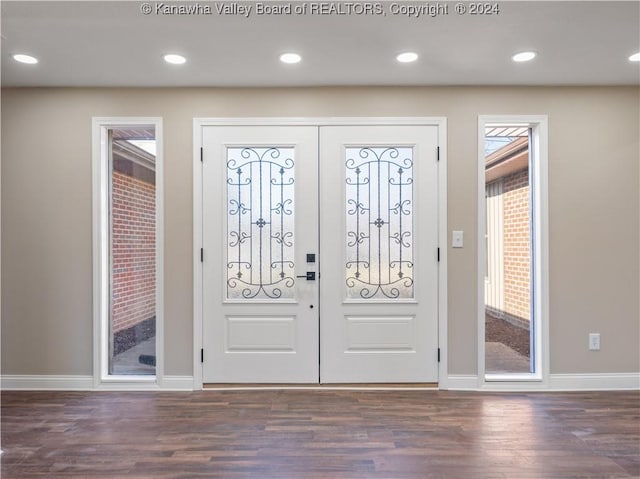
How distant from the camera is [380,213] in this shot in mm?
2971

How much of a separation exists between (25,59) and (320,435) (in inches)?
121

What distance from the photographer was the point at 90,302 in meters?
2.96

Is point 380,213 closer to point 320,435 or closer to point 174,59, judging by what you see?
point 320,435

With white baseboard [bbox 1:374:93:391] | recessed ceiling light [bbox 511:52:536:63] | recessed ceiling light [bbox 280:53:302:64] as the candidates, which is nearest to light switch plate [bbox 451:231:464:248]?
recessed ceiling light [bbox 511:52:536:63]

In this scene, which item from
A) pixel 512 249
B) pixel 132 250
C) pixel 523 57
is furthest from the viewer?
pixel 512 249

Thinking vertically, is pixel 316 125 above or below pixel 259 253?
above

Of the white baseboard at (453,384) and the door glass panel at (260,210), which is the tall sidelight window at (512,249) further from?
the door glass panel at (260,210)

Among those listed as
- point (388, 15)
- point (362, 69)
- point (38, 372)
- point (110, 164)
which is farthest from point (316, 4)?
point (38, 372)

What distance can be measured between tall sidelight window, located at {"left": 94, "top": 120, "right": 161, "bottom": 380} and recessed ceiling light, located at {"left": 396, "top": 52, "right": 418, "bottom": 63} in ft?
6.38

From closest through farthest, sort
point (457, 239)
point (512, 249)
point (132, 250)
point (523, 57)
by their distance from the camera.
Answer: point (523, 57)
point (457, 239)
point (132, 250)
point (512, 249)

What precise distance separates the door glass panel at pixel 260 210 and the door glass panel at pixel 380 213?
0.47m

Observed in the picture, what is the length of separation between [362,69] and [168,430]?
2702 mm

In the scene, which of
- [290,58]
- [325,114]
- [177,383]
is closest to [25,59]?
[290,58]

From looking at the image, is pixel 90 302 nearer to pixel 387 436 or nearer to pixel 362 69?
pixel 387 436
